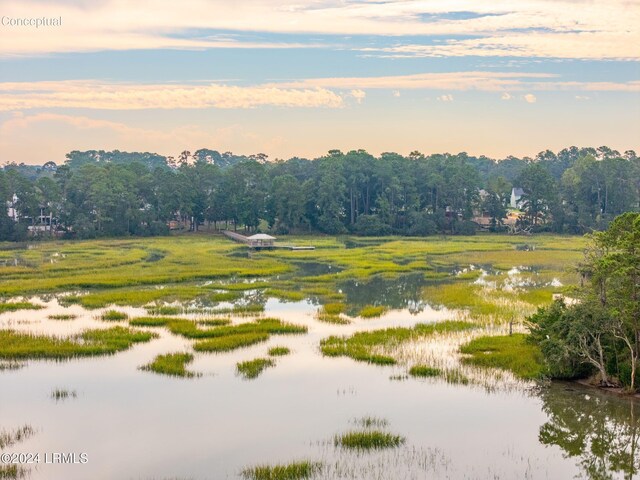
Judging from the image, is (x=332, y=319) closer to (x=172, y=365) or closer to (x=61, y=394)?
(x=172, y=365)

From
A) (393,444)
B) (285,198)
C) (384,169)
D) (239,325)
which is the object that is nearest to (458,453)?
(393,444)

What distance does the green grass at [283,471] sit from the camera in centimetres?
1584

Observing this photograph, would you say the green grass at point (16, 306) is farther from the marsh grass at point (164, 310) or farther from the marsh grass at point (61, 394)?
the marsh grass at point (61, 394)

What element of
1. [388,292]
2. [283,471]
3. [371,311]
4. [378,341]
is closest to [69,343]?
[378,341]

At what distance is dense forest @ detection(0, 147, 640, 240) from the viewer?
3521 inches

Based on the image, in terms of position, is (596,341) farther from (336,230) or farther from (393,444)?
→ (336,230)

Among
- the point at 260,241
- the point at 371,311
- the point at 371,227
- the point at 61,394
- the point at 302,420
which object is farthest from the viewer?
the point at 371,227

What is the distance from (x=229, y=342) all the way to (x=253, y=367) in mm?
3850

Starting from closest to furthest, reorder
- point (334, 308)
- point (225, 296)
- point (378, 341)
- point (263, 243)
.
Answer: point (378, 341), point (334, 308), point (225, 296), point (263, 243)

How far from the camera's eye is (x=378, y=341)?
95.1 ft

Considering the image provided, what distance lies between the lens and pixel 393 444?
1784 cm

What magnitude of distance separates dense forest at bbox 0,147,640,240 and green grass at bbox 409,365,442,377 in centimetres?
6899

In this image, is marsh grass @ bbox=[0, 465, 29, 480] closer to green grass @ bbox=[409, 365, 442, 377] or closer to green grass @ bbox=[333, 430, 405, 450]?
green grass @ bbox=[333, 430, 405, 450]

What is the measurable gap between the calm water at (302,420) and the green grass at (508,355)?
0.93 m
